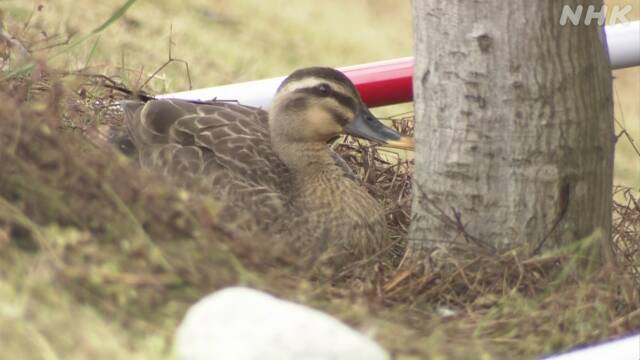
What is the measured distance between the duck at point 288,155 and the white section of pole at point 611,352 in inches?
37.3

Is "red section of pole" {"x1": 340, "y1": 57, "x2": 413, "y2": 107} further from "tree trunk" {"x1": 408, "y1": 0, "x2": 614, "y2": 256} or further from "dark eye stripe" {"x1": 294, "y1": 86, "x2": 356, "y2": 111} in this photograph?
"tree trunk" {"x1": 408, "y1": 0, "x2": 614, "y2": 256}

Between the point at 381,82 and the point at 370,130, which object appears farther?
the point at 381,82

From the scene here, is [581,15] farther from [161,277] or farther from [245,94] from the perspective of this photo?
[245,94]

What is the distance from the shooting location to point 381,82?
16.8 ft

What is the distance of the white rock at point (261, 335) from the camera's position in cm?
298

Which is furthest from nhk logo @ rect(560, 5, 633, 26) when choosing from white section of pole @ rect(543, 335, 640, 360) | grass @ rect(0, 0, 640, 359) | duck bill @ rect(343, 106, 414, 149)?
white section of pole @ rect(543, 335, 640, 360)

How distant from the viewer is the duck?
13.3 ft

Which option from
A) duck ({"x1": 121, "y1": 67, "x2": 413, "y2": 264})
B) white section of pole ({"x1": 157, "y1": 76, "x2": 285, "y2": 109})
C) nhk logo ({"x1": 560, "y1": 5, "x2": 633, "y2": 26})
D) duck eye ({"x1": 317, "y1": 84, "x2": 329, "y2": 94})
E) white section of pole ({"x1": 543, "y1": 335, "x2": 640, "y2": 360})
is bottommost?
white section of pole ({"x1": 543, "y1": 335, "x2": 640, "y2": 360})

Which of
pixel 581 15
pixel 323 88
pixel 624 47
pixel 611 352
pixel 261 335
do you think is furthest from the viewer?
pixel 624 47

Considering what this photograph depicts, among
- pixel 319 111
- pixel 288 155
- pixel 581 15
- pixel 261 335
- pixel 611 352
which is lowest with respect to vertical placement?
pixel 611 352

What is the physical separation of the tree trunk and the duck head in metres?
0.32

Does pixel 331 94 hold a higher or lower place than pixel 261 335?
higher

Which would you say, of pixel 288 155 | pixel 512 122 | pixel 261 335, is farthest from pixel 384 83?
pixel 261 335

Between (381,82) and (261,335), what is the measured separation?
2.23m
